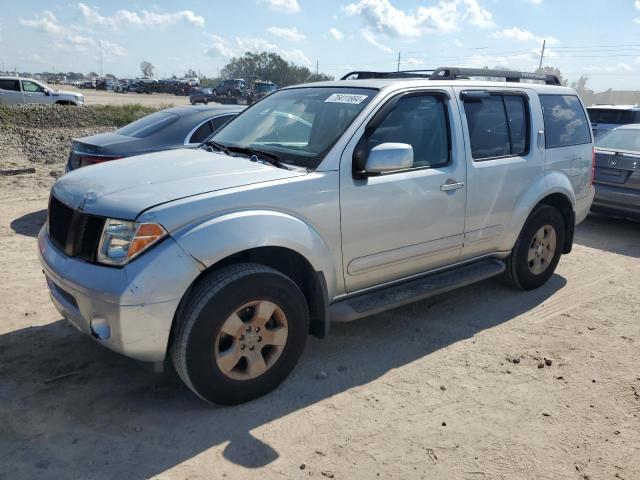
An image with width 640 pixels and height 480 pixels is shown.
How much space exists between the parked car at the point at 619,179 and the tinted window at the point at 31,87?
23663mm

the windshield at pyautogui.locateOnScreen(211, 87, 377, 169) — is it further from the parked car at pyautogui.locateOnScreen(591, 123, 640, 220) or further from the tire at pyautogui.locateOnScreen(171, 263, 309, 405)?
the parked car at pyautogui.locateOnScreen(591, 123, 640, 220)

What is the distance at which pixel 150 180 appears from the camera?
10.9 feet

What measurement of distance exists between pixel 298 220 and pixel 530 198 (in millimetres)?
2543

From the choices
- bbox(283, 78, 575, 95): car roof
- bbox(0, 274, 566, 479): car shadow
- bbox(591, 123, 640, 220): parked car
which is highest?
bbox(283, 78, 575, 95): car roof

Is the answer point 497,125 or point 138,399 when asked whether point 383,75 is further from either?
point 138,399

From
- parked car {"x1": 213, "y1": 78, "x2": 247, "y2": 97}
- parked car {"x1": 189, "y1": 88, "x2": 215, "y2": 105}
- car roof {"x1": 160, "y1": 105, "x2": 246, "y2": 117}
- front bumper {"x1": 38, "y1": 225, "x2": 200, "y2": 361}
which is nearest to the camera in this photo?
front bumper {"x1": 38, "y1": 225, "x2": 200, "y2": 361}

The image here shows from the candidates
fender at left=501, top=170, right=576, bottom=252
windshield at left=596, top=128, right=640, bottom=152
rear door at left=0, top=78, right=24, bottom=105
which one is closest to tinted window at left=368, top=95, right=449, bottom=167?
fender at left=501, top=170, right=576, bottom=252

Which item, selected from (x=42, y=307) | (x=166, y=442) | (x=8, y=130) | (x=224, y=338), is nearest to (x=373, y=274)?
(x=224, y=338)

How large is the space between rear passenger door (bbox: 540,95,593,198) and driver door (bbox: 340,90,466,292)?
1.40m

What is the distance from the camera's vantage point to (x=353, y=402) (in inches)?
134

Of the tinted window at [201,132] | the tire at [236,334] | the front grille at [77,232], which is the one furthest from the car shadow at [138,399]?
the tinted window at [201,132]

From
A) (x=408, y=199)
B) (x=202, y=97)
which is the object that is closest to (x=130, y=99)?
(x=202, y=97)

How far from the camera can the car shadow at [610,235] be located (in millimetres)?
7109

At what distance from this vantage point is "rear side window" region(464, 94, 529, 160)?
4.43 m
